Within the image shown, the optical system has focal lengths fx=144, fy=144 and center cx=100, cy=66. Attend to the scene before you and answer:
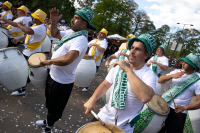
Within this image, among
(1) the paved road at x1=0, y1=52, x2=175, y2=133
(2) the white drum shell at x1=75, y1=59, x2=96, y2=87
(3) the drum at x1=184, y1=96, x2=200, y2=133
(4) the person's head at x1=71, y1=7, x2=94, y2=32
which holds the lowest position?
(1) the paved road at x1=0, y1=52, x2=175, y2=133

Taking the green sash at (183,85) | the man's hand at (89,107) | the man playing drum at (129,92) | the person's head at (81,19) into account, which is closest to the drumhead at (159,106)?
the green sash at (183,85)

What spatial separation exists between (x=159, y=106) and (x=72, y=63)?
1.75 meters

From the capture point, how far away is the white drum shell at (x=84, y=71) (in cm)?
429

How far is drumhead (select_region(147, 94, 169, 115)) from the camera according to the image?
254 cm

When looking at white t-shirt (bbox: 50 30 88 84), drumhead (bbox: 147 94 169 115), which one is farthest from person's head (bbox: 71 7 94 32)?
drumhead (bbox: 147 94 169 115)

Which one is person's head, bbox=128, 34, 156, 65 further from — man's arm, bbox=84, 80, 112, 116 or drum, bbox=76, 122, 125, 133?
drum, bbox=76, 122, 125, 133

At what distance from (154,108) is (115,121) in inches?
50.2

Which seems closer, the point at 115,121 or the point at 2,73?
the point at 115,121

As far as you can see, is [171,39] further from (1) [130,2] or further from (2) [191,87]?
(2) [191,87]

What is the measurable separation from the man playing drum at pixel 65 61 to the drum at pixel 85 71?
1755 millimetres

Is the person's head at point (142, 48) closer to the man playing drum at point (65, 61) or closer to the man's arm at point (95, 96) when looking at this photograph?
the man's arm at point (95, 96)

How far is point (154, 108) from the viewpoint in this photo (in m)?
2.57

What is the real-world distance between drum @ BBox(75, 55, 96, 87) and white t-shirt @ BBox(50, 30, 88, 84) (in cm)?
177

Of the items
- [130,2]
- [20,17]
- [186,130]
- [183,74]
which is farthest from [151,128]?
[130,2]
